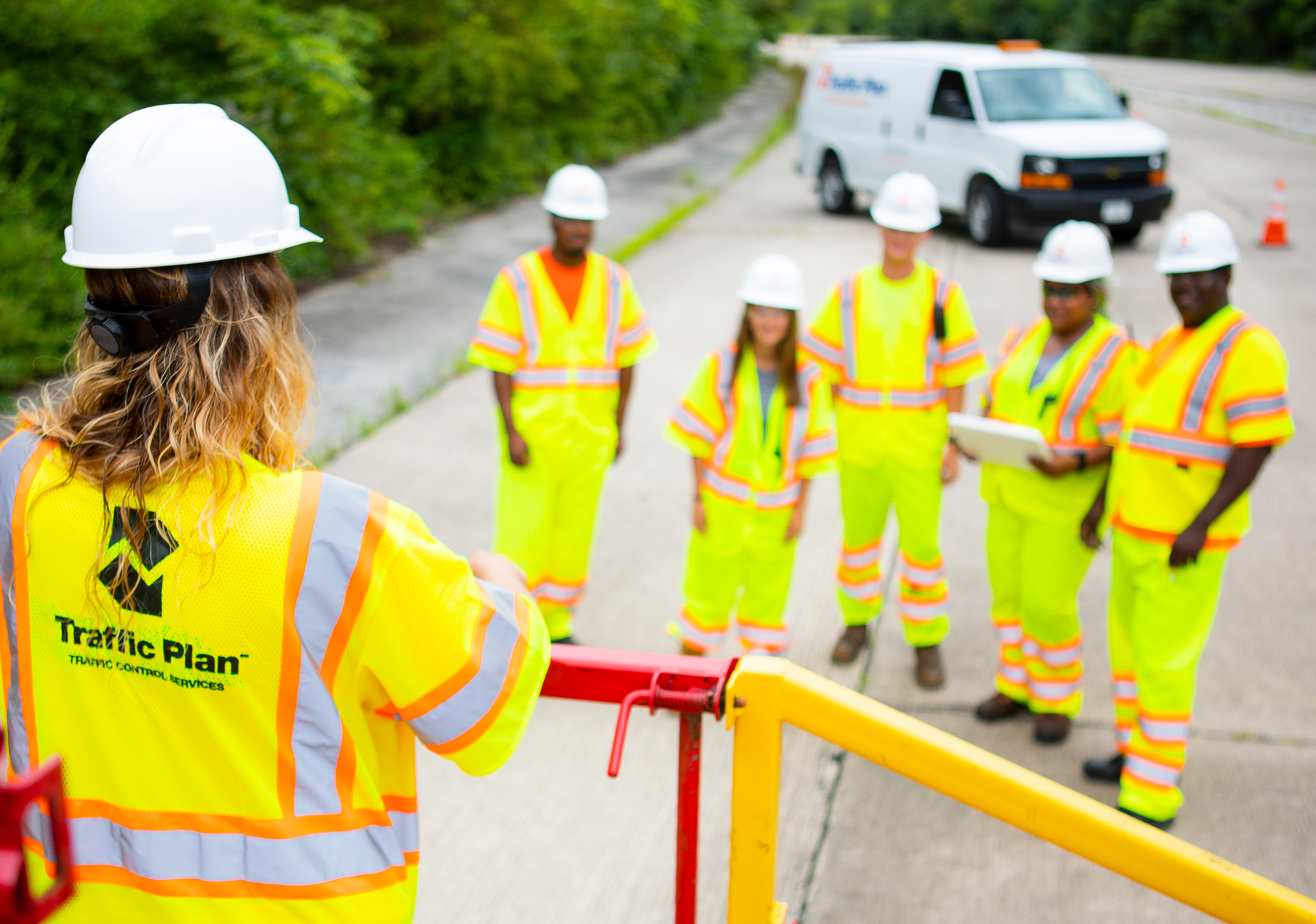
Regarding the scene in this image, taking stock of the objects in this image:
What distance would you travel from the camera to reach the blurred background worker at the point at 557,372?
172 inches

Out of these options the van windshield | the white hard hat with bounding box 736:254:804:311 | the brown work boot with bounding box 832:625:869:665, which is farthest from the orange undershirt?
the van windshield

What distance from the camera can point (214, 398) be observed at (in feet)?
4.89

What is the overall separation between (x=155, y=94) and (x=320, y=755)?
875cm

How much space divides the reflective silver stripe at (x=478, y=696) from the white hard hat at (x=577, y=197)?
9.67 feet

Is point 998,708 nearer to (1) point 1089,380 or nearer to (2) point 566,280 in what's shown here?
(1) point 1089,380

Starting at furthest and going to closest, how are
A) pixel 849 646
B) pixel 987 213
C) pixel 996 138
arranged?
pixel 987 213
pixel 996 138
pixel 849 646

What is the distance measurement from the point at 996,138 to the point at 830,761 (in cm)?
984

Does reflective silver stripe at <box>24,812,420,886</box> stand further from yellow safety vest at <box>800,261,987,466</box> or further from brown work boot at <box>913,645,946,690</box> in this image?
brown work boot at <box>913,645,946,690</box>

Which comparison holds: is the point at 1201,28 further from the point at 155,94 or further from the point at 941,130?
the point at 155,94

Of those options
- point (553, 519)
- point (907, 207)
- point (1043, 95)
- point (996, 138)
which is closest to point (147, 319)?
point (553, 519)

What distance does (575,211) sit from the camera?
4344 millimetres

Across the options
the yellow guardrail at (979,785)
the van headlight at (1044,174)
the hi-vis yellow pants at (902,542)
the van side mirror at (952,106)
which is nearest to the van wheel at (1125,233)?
the van headlight at (1044,174)

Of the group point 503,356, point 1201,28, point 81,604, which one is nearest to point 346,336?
point 503,356

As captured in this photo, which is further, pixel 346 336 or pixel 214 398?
pixel 346 336
